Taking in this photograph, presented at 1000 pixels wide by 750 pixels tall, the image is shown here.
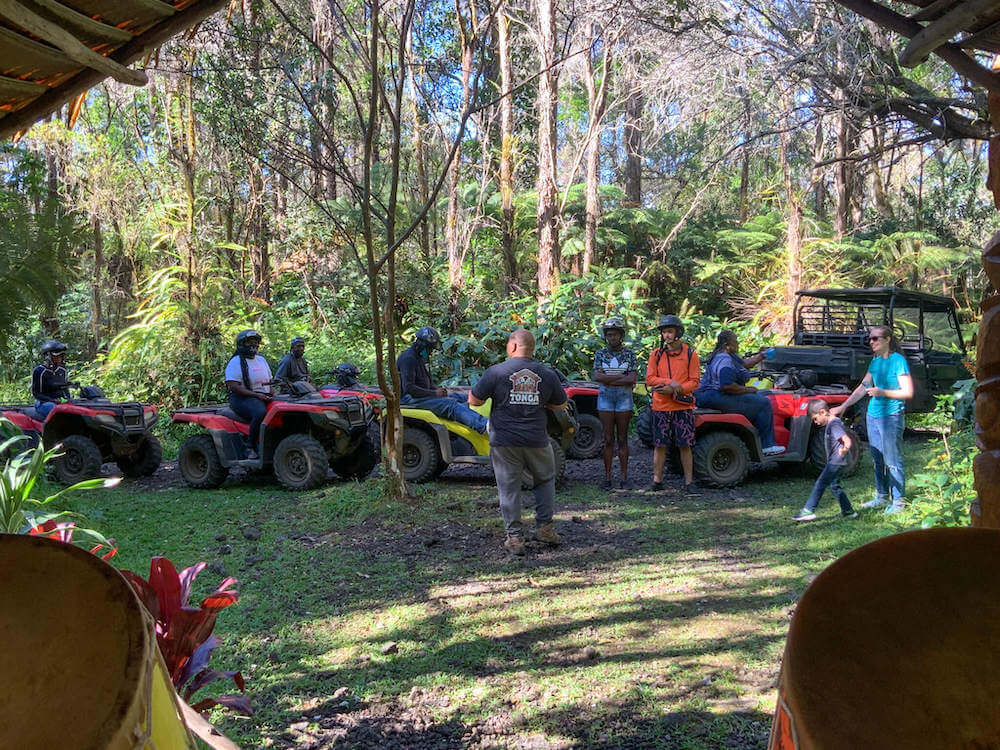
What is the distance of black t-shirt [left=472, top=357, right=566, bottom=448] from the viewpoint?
624 centimetres

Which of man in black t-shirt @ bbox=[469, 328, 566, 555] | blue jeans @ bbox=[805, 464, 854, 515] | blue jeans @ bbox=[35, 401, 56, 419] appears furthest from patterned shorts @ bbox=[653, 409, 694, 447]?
blue jeans @ bbox=[35, 401, 56, 419]

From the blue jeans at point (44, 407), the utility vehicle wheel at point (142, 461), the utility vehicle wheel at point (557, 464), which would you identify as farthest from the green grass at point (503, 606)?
the blue jeans at point (44, 407)

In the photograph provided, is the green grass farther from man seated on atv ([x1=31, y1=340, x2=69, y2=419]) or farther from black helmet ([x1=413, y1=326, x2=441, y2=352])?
man seated on atv ([x1=31, y1=340, x2=69, y2=419])

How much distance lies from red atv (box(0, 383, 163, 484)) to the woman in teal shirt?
25.1 ft

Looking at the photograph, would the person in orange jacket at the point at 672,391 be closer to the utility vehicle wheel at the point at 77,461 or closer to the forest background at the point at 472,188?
the forest background at the point at 472,188

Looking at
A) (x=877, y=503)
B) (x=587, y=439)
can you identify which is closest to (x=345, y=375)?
(x=587, y=439)

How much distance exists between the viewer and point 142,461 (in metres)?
10.2

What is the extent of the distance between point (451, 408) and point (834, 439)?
3.71 meters

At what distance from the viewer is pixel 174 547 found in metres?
6.59

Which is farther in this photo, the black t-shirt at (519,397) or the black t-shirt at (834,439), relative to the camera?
the black t-shirt at (834,439)

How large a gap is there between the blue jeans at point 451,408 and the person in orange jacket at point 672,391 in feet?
5.84

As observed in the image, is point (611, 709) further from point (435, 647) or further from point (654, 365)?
point (654, 365)

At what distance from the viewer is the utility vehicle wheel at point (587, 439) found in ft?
34.5

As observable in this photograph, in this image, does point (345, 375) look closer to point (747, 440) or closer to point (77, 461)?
point (77, 461)
